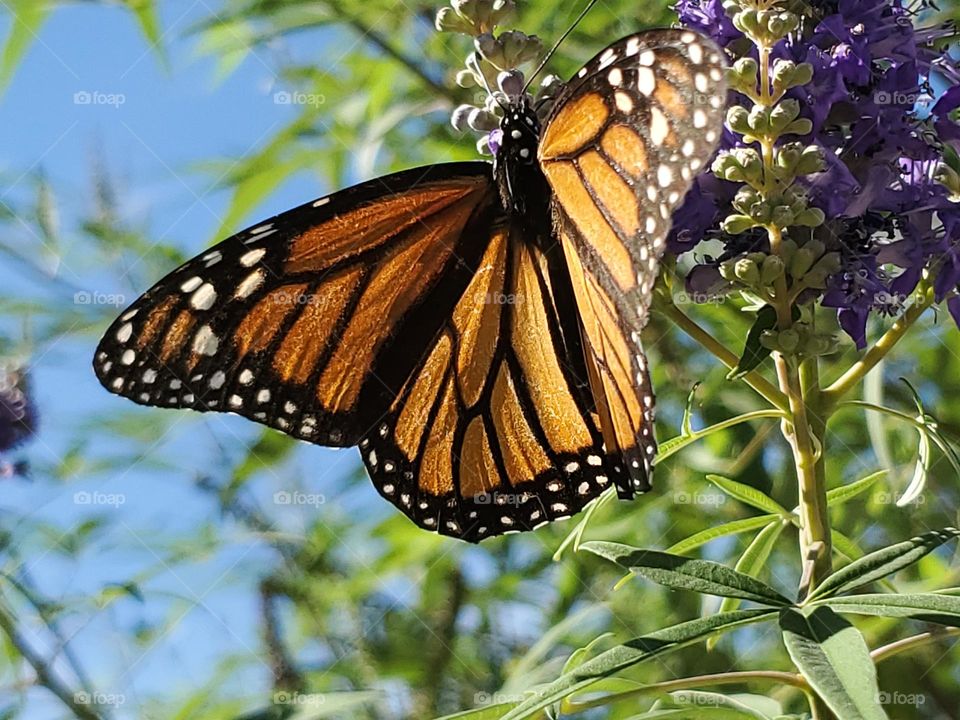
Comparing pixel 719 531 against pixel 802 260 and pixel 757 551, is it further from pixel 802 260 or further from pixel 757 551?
pixel 802 260

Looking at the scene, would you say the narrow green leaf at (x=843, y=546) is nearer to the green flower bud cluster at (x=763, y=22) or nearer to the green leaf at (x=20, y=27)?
the green flower bud cluster at (x=763, y=22)

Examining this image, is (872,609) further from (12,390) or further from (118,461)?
(12,390)

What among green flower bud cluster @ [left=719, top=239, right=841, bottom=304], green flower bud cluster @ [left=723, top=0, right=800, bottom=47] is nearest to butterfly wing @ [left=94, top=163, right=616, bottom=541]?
green flower bud cluster @ [left=719, top=239, right=841, bottom=304]

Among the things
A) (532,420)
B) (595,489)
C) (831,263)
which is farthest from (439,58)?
(831,263)

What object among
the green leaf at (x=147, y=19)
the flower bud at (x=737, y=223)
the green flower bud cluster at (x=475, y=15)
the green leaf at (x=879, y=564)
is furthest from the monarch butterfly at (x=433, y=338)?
the green leaf at (x=147, y=19)

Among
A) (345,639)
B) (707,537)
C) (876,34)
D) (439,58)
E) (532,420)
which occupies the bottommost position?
(345,639)

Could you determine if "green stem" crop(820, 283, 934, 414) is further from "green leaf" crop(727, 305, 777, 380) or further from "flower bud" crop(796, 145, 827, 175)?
"flower bud" crop(796, 145, 827, 175)
